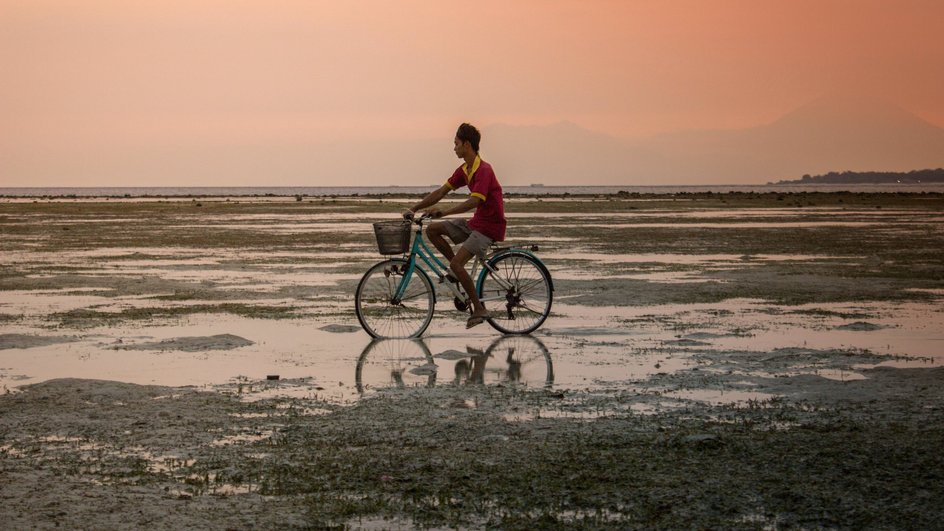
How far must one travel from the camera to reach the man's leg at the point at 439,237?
13577 millimetres

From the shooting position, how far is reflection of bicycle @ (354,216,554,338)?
13.8 metres

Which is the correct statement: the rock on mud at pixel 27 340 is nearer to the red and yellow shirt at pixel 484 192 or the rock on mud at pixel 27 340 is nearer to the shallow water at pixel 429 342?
the shallow water at pixel 429 342

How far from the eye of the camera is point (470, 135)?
44.0 ft

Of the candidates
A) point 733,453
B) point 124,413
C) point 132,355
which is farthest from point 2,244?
point 733,453

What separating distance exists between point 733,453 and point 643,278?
1487cm

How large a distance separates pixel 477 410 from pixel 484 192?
15.6ft

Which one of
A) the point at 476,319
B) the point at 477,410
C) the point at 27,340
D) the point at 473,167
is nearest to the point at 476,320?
the point at 476,319

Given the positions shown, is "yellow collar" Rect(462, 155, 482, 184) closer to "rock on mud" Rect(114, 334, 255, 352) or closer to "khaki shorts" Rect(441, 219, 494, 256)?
"khaki shorts" Rect(441, 219, 494, 256)

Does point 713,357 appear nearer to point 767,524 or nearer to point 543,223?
point 767,524

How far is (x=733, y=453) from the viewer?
740 cm

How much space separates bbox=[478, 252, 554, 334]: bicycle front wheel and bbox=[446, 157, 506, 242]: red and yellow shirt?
0.60 metres

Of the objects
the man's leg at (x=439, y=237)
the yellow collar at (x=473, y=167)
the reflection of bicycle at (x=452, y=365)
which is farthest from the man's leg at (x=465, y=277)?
the yellow collar at (x=473, y=167)

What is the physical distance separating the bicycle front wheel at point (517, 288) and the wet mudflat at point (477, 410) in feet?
0.99

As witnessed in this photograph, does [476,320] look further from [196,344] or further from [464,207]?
[196,344]
